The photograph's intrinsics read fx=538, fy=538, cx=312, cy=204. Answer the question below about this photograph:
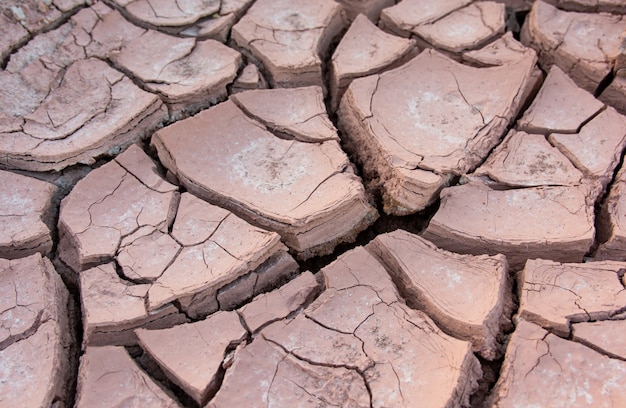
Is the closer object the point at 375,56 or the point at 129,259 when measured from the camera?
the point at 129,259

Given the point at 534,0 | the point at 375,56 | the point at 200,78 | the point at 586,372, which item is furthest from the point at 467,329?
the point at 534,0

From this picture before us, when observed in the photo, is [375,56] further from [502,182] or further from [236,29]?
[502,182]

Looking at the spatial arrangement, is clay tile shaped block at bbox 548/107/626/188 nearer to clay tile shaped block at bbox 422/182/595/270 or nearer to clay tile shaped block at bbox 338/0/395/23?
clay tile shaped block at bbox 422/182/595/270

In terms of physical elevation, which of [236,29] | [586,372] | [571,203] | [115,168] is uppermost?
[236,29]

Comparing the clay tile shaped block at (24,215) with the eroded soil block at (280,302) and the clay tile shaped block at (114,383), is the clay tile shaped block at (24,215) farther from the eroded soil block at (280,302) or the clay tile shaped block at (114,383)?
the eroded soil block at (280,302)

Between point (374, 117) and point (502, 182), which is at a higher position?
point (374, 117)

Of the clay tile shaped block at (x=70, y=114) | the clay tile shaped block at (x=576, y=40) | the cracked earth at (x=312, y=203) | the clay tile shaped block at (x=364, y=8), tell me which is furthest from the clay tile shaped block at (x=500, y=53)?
the clay tile shaped block at (x=70, y=114)

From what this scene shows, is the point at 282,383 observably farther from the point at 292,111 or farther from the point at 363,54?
the point at 363,54

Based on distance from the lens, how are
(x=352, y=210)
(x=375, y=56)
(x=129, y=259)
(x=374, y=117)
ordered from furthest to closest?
(x=375, y=56), (x=374, y=117), (x=352, y=210), (x=129, y=259)
